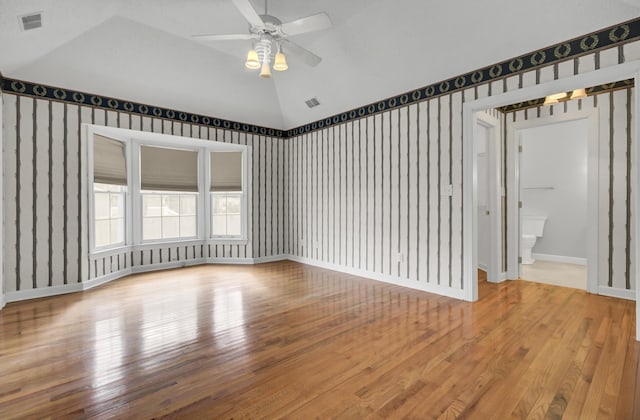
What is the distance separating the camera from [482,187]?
5.14 metres

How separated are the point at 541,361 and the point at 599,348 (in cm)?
60

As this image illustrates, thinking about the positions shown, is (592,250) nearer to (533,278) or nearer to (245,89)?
(533,278)

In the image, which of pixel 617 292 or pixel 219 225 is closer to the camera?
pixel 617 292

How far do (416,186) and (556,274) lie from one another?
2.85 meters

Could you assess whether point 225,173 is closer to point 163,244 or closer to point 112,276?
point 163,244

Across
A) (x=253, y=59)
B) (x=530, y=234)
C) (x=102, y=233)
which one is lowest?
(x=530, y=234)

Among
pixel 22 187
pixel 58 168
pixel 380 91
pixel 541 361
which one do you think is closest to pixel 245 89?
pixel 380 91

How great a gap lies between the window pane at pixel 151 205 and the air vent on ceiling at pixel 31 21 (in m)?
2.77

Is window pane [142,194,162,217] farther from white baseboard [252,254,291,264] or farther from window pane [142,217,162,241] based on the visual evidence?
white baseboard [252,254,291,264]

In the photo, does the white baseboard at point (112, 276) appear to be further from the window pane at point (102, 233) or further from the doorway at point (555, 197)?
the doorway at point (555, 197)

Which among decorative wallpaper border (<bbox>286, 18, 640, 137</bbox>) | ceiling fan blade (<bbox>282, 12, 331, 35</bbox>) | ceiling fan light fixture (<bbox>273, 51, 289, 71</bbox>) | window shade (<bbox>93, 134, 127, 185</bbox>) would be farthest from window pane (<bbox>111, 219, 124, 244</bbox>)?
decorative wallpaper border (<bbox>286, 18, 640, 137</bbox>)

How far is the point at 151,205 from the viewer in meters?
5.28

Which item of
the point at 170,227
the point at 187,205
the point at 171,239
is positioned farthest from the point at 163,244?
the point at 187,205

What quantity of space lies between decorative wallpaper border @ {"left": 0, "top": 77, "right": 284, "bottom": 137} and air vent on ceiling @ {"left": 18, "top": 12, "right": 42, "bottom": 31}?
3.49 feet
